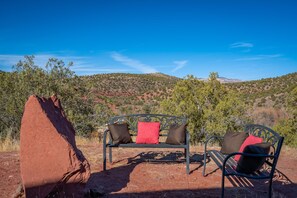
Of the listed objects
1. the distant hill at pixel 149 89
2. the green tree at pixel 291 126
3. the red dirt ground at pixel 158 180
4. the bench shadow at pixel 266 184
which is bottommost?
the bench shadow at pixel 266 184

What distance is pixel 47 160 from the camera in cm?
372

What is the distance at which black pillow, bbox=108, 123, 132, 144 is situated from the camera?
18.9ft

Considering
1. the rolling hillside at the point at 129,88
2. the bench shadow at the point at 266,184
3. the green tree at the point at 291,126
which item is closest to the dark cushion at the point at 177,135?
the bench shadow at the point at 266,184

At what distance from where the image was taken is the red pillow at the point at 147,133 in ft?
19.2

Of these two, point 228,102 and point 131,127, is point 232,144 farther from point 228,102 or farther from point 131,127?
point 228,102

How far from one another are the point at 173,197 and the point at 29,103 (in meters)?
2.38

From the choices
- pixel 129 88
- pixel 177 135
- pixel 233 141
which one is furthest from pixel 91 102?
pixel 129 88

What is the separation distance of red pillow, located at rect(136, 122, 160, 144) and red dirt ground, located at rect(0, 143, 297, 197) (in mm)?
527

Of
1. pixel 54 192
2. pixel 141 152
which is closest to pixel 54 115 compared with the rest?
pixel 54 192

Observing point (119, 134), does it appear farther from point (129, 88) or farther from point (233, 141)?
point (129, 88)

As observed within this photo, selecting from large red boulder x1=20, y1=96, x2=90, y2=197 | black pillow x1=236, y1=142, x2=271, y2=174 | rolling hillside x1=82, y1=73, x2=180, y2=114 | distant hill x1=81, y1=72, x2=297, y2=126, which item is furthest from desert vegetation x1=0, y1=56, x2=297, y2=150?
rolling hillside x1=82, y1=73, x2=180, y2=114

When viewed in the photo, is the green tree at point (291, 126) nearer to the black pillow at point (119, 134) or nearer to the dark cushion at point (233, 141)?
the dark cushion at point (233, 141)

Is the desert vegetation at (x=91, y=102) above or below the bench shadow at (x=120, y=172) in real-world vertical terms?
above

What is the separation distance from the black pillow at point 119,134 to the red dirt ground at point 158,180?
55 centimetres
